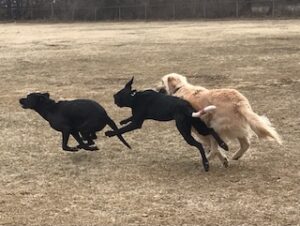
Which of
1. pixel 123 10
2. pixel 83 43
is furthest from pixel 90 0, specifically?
pixel 83 43

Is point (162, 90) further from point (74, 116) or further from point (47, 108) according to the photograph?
point (47, 108)

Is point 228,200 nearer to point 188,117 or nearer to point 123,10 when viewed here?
point 188,117

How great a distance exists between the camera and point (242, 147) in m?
5.24

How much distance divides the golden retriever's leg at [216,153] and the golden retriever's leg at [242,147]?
168 mm

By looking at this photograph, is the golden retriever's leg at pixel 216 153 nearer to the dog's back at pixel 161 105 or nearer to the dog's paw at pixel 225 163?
the dog's paw at pixel 225 163

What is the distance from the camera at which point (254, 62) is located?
512 inches

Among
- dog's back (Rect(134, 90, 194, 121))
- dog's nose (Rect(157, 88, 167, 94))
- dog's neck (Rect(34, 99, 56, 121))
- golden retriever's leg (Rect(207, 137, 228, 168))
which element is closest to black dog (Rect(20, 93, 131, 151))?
dog's neck (Rect(34, 99, 56, 121))

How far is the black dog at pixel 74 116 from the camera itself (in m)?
5.39

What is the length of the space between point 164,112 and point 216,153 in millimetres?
609

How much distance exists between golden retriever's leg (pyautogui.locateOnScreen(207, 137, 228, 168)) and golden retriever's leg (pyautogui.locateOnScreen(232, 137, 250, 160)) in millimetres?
168

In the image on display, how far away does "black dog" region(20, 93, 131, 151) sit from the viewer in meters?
5.39

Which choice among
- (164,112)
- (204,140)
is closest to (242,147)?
(204,140)

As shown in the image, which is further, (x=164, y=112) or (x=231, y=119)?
(x=164, y=112)

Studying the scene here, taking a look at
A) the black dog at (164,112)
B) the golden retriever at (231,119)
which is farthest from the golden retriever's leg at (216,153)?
the black dog at (164,112)
